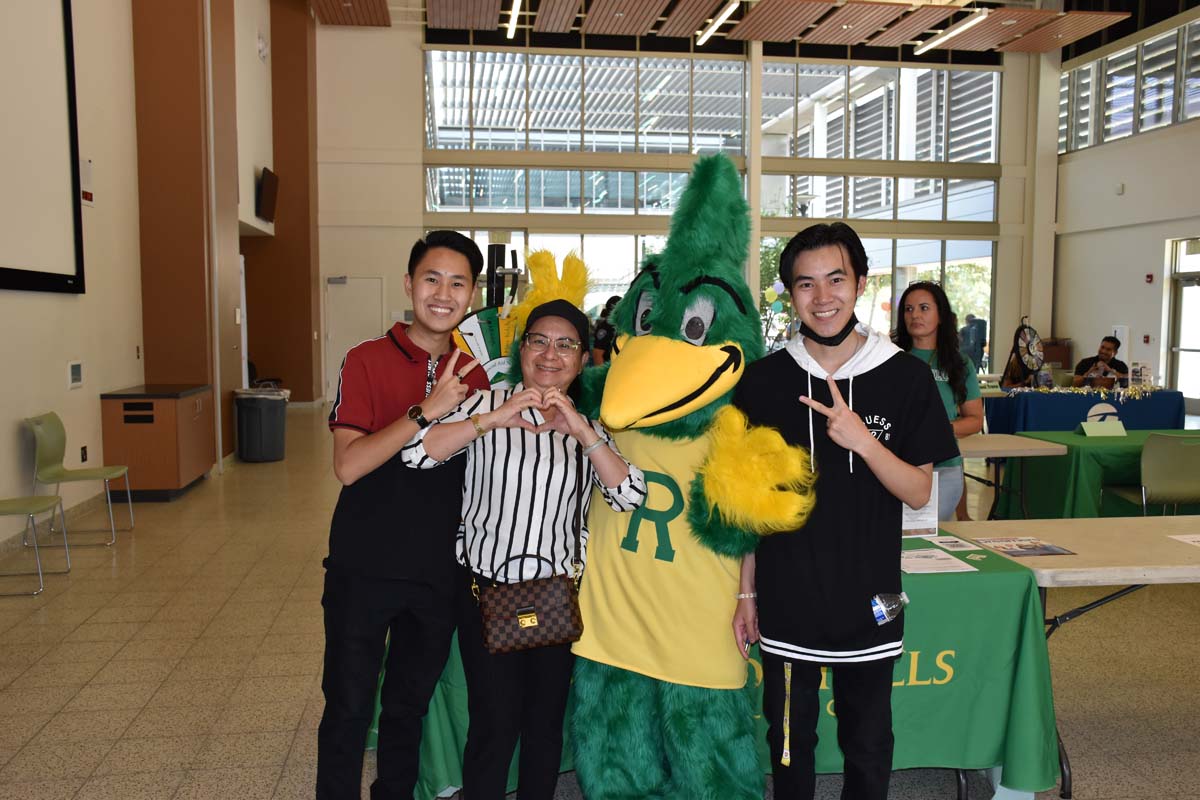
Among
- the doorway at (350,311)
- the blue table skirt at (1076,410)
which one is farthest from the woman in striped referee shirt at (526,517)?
the doorway at (350,311)

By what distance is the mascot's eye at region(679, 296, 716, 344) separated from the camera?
2.05 meters

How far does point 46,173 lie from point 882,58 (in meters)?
14.3

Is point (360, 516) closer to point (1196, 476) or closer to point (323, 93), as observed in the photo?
point (1196, 476)

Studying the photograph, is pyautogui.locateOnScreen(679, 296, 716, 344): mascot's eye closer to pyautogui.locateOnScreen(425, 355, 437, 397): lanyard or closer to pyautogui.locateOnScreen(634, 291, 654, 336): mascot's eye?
pyautogui.locateOnScreen(634, 291, 654, 336): mascot's eye

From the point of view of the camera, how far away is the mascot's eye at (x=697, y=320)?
205cm

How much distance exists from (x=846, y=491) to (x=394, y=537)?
3.24 ft

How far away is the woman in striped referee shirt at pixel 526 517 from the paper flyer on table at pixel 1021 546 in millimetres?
1285

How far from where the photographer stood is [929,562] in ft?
8.13

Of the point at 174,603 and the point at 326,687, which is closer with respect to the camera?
the point at 326,687

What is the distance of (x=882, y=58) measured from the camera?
15945mm

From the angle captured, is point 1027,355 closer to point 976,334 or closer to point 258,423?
point 258,423

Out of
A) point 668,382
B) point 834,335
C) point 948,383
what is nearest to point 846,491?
point 834,335

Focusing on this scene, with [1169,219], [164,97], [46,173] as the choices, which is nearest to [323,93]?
[164,97]

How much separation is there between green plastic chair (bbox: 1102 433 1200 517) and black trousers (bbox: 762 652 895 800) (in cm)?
354
